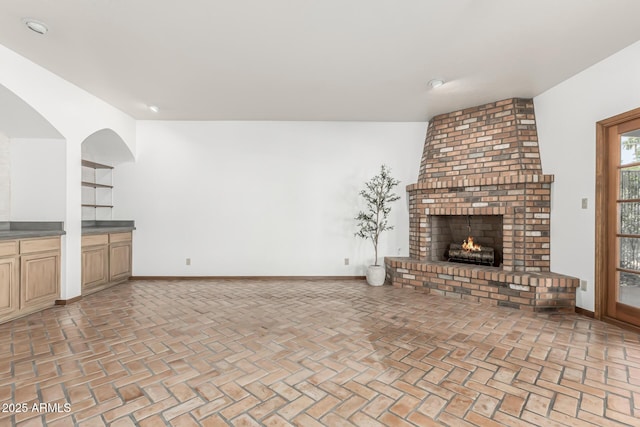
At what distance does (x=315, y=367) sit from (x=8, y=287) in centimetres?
309

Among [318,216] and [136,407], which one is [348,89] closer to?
[318,216]

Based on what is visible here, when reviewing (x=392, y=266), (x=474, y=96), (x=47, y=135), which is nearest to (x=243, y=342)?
(x=392, y=266)

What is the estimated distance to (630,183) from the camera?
2859mm

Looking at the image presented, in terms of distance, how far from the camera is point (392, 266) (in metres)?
4.50

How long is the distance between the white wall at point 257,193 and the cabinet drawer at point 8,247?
6.16 ft

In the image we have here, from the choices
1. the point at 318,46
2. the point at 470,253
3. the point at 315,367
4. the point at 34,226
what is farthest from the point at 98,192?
the point at 470,253

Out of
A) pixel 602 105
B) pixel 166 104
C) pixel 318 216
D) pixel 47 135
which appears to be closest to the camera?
pixel 602 105

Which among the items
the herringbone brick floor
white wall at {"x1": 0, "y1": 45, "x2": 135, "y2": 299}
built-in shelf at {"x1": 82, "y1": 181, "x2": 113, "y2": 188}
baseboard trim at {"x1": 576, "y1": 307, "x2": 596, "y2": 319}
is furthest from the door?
built-in shelf at {"x1": 82, "y1": 181, "x2": 113, "y2": 188}

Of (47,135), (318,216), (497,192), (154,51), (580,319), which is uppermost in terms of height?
(154,51)

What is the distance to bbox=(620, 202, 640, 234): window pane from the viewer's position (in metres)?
2.81

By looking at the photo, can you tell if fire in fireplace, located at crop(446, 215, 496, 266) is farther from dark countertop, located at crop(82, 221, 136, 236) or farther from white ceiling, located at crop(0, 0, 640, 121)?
dark countertop, located at crop(82, 221, 136, 236)

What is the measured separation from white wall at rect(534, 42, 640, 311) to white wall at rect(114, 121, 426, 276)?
5.65 ft

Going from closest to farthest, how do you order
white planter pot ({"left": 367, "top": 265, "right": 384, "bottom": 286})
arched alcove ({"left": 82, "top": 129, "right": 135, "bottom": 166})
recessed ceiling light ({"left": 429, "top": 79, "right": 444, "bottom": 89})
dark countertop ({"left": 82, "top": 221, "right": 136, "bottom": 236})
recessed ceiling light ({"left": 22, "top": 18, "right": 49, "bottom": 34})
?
recessed ceiling light ({"left": 22, "top": 18, "right": 49, "bottom": 34})
recessed ceiling light ({"left": 429, "top": 79, "right": 444, "bottom": 89})
arched alcove ({"left": 82, "top": 129, "right": 135, "bottom": 166})
white planter pot ({"left": 367, "top": 265, "right": 384, "bottom": 286})
dark countertop ({"left": 82, "top": 221, "right": 136, "bottom": 236})

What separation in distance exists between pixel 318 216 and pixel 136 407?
354 cm
